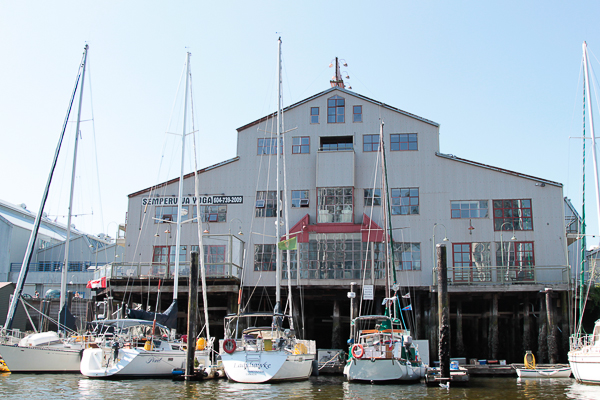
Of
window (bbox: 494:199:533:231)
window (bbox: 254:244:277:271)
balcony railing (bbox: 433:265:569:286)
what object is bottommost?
balcony railing (bbox: 433:265:569:286)

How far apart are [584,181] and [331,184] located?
14.2 metres

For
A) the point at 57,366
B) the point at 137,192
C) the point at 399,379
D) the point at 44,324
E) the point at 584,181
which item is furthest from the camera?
the point at 44,324

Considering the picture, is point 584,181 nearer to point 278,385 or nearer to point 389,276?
point 389,276

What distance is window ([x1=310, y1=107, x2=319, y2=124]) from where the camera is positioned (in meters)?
36.3

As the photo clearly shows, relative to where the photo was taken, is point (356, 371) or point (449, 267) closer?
point (356, 371)

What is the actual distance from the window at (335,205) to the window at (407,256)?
3.43m

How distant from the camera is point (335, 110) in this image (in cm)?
3634

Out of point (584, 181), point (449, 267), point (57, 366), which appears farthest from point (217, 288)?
point (584, 181)

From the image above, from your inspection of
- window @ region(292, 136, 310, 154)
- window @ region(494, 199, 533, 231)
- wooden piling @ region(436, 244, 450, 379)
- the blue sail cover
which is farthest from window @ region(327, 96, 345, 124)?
wooden piling @ region(436, 244, 450, 379)

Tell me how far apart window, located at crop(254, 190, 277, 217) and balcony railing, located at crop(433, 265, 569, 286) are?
34.1 feet

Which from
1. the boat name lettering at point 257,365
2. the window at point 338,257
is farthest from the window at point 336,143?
the boat name lettering at point 257,365

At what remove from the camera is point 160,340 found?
25.5m

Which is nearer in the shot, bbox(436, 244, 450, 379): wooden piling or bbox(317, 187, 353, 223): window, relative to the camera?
bbox(436, 244, 450, 379): wooden piling

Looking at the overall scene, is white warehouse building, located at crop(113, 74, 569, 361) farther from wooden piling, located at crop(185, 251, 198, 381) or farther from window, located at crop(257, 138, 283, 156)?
wooden piling, located at crop(185, 251, 198, 381)
